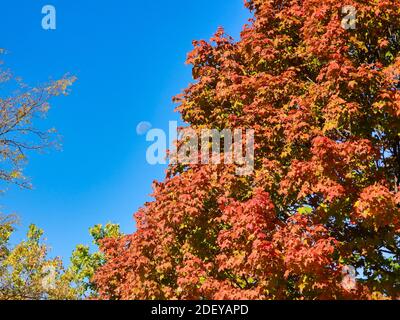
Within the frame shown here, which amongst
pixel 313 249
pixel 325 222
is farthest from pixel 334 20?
pixel 313 249

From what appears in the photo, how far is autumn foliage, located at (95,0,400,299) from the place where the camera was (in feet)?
31.9

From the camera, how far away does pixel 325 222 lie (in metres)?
11.0

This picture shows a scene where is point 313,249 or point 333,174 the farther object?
point 333,174

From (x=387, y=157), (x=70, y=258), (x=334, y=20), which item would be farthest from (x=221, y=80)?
(x=70, y=258)

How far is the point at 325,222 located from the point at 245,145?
3048 millimetres

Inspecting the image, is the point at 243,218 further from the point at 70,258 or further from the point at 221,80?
the point at 70,258

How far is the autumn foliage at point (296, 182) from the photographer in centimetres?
973

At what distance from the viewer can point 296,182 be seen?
10.7m

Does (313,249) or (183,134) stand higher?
(183,134)

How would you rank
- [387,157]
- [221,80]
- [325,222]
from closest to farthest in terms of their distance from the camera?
[325,222] → [387,157] → [221,80]
